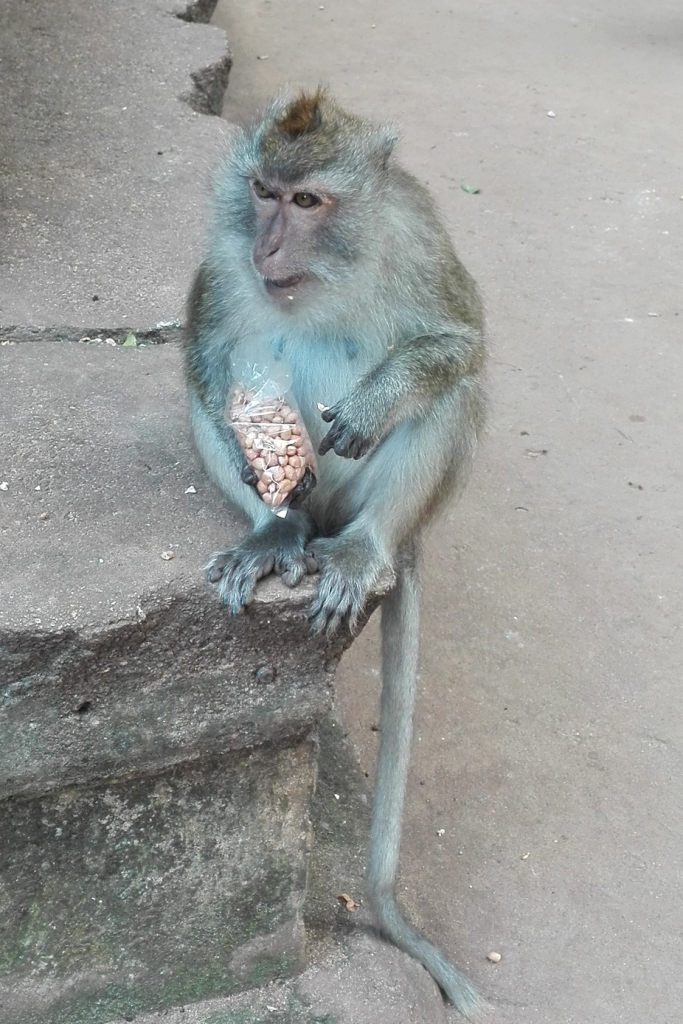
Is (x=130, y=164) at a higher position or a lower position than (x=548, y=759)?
higher

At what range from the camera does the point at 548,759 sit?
4008 mm

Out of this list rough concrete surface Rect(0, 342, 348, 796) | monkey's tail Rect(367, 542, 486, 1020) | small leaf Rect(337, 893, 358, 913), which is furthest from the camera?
small leaf Rect(337, 893, 358, 913)

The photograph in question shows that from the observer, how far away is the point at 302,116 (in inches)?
113

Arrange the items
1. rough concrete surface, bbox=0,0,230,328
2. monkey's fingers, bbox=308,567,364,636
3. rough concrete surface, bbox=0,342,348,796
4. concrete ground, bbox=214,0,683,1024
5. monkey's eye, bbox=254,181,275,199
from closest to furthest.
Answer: rough concrete surface, bbox=0,342,348,796 < monkey's fingers, bbox=308,567,364,636 < monkey's eye, bbox=254,181,275,199 < concrete ground, bbox=214,0,683,1024 < rough concrete surface, bbox=0,0,230,328

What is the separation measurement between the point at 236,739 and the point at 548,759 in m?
1.49

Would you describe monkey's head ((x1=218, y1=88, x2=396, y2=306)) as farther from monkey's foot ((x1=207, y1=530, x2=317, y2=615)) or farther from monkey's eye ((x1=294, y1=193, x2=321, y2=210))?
monkey's foot ((x1=207, y1=530, x2=317, y2=615))

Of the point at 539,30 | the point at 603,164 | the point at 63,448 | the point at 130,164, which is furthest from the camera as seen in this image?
the point at 539,30

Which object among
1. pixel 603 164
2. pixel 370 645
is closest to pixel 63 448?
pixel 370 645

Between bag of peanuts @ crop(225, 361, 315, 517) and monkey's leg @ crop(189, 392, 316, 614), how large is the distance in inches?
2.6

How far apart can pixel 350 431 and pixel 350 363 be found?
32 cm

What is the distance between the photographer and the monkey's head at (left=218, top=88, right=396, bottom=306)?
9.40 feet

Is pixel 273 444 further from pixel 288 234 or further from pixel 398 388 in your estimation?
pixel 288 234

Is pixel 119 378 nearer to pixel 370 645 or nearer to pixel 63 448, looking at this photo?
pixel 63 448

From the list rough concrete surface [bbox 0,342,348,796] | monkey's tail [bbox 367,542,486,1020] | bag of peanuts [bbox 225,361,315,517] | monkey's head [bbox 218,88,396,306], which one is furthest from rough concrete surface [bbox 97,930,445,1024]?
monkey's head [bbox 218,88,396,306]
